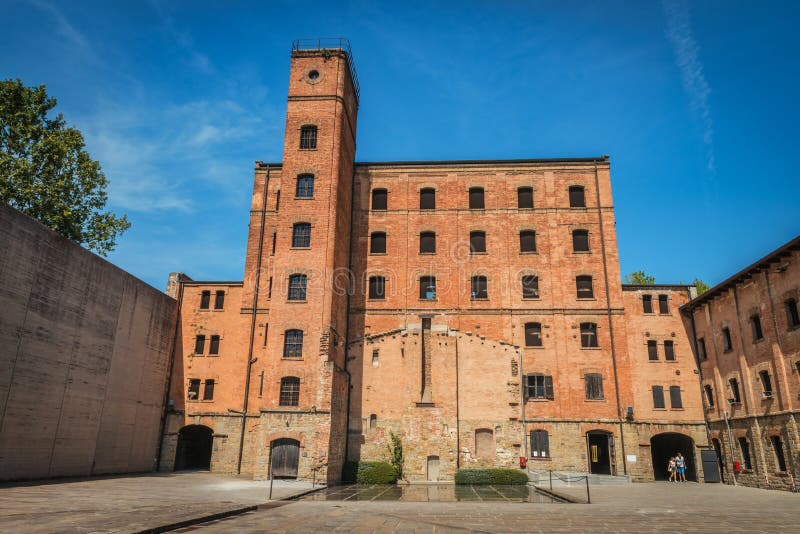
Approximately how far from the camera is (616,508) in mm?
16312

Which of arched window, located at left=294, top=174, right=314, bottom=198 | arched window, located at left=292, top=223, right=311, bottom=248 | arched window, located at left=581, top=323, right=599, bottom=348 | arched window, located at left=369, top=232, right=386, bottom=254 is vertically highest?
arched window, located at left=294, top=174, right=314, bottom=198

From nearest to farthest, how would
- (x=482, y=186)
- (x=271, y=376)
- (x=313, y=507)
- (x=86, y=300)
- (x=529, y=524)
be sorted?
1. (x=529, y=524)
2. (x=313, y=507)
3. (x=86, y=300)
4. (x=271, y=376)
5. (x=482, y=186)

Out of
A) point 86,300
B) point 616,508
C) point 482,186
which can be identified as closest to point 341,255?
point 482,186

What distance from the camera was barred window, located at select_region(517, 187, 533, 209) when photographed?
32.8 meters

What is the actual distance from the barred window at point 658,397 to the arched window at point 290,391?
19151mm

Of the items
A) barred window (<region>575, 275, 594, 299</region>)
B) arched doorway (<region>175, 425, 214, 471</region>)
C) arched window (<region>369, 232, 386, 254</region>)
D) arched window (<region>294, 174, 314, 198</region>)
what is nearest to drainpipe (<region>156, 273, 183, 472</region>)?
arched doorway (<region>175, 425, 214, 471</region>)

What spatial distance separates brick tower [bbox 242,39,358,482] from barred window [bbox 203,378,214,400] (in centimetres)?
246

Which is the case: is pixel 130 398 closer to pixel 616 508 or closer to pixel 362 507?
pixel 362 507

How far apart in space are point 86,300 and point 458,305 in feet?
62.3

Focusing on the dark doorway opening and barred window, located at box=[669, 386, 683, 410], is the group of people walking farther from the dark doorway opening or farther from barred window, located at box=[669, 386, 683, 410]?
the dark doorway opening

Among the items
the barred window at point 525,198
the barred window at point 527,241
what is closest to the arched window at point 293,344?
the barred window at point 527,241

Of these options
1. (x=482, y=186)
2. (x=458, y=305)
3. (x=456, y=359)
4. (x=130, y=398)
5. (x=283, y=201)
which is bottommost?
(x=130, y=398)

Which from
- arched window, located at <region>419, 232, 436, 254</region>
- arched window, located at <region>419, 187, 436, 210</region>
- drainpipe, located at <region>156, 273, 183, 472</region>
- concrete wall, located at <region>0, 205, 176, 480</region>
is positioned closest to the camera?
concrete wall, located at <region>0, 205, 176, 480</region>

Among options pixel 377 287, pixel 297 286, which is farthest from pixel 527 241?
pixel 297 286
